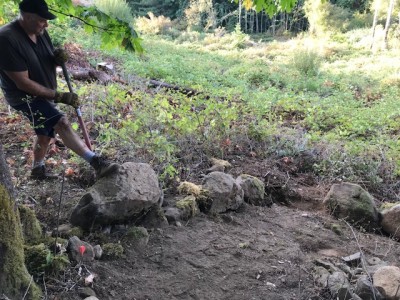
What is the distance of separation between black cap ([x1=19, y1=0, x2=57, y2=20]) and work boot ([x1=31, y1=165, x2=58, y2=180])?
4.90ft

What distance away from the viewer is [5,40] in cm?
350

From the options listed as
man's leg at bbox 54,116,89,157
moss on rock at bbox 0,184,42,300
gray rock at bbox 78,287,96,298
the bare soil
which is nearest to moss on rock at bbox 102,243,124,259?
the bare soil

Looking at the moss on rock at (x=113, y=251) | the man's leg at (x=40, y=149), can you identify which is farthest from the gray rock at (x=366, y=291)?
the man's leg at (x=40, y=149)

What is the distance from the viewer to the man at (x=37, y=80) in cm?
351

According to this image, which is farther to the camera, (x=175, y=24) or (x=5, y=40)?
(x=175, y=24)

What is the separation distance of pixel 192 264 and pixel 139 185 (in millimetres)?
836

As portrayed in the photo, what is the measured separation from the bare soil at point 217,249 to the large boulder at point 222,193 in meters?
0.10

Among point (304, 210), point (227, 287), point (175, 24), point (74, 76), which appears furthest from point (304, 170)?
point (175, 24)

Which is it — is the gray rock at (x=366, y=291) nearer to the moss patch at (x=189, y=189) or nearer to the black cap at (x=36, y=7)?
the moss patch at (x=189, y=189)

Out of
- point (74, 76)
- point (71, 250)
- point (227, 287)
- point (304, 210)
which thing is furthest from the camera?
point (74, 76)

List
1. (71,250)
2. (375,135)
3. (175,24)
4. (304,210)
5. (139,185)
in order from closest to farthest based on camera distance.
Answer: (71,250) < (139,185) < (304,210) < (375,135) < (175,24)

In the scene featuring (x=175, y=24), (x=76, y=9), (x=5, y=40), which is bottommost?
(x=175, y=24)

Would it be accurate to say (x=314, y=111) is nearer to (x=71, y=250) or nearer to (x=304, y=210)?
(x=304, y=210)

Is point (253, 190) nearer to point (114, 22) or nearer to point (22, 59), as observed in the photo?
point (114, 22)
